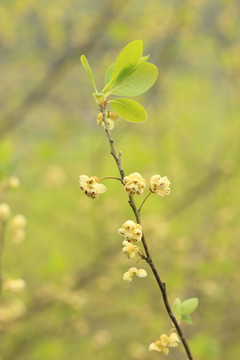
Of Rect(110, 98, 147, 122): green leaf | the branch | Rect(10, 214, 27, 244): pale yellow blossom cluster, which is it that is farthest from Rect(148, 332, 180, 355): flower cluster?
the branch

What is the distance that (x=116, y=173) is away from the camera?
6.85 metres

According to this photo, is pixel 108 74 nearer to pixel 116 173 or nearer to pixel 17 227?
pixel 17 227

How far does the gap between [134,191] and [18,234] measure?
90cm

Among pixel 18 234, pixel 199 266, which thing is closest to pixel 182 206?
pixel 199 266


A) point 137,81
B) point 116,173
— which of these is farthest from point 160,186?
point 116,173

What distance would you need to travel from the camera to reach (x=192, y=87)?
291 inches

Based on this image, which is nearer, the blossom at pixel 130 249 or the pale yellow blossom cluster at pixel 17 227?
the blossom at pixel 130 249

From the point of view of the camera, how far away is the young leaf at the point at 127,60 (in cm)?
89

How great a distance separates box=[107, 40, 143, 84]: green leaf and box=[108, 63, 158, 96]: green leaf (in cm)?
1

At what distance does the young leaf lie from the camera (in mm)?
888

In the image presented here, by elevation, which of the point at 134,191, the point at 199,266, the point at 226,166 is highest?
the point at 226,166

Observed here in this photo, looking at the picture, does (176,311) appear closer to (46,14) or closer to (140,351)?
(140,351)

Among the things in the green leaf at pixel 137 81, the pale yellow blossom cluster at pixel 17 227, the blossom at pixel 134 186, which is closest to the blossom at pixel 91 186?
the blossom at pixel 134 186

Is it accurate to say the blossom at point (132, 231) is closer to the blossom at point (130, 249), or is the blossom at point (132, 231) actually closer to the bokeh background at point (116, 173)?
the blossom at point (130, 249)
